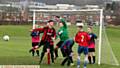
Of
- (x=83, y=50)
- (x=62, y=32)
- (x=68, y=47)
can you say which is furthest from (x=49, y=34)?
(x=83, y=50)

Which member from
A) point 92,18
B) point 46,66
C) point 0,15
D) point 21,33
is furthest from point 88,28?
point 0,15

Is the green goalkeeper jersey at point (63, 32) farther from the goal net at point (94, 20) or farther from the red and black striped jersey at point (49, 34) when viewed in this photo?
the goal net at point (94, 20)

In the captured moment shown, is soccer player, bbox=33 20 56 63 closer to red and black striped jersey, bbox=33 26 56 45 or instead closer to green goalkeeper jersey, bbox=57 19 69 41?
red and black striped jersey, bbox=33 26 56 45

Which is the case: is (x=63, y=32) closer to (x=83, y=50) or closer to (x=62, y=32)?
(x=62, y=32)

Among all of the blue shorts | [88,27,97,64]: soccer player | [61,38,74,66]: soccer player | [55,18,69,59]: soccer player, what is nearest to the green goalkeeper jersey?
[55,18,69,59]: soccer player

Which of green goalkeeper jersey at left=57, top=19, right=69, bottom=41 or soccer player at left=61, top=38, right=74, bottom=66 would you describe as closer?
soccer player at left=61, top=38, right=74, bottom=66

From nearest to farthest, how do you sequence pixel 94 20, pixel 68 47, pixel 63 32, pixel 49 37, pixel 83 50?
pixel 83 50 → pixel 68 47 → pixel 49 37 → pixel 63 32 → pixel 94 20

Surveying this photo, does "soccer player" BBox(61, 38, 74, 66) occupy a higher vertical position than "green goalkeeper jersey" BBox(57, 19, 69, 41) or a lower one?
lower

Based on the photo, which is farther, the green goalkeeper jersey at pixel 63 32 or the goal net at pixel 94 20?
the goal net at pixel 94 20

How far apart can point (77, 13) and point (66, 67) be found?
10.1ft

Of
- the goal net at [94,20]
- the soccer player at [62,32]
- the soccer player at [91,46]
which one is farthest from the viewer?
the goal net at [94,20]

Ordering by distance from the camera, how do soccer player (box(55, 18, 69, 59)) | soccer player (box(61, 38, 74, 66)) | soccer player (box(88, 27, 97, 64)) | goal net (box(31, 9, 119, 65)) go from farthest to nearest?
goal net (box(31, 9, 119, 65)) → soccer player (box(88, 27, 97, 64)) → soccer player (box(55, 18, 69, 59)) → soccer player (box(61, 38, 74, 66))

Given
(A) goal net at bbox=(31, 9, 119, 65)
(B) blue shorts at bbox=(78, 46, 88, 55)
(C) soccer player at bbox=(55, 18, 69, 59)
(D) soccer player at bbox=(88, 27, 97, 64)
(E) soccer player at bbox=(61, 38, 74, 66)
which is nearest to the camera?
(B) blue shorts at bbox=(78, 46, 88, 55)

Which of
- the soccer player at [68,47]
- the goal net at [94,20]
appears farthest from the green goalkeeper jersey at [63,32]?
the goal net at [94,20]
